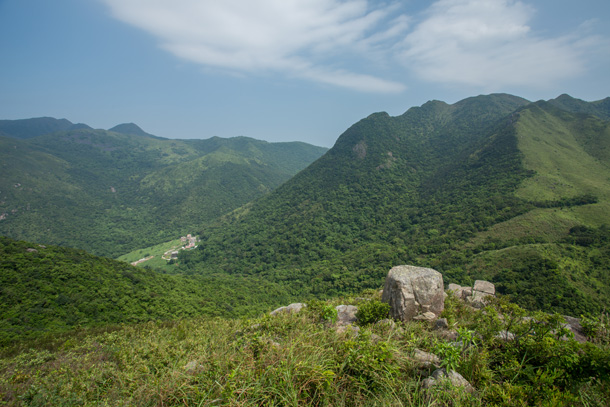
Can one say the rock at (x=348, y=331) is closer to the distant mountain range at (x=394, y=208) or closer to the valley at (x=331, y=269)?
the valley at (x=331, y=269)

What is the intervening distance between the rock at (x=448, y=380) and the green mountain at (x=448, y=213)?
104 ft

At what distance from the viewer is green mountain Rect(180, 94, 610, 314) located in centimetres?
3391

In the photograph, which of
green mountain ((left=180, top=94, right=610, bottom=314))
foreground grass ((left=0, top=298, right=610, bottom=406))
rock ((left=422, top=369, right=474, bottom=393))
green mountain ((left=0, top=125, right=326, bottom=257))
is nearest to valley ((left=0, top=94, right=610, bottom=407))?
foreground grass ((left=0, top=298, right=610, bottom=406))

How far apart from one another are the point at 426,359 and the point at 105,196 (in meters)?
194

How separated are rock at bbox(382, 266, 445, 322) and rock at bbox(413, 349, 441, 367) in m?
4.38

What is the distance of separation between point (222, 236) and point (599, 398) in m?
100

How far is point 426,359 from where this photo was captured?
220 inches

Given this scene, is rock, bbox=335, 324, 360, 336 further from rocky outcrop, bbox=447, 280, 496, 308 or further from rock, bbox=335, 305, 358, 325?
rocky outcrop, bbox=447, 280, 496, 308

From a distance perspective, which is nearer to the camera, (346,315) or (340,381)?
(340,381)

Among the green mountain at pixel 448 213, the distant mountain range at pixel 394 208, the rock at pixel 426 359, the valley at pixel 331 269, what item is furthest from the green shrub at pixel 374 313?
the green mountain at pixel 448 213

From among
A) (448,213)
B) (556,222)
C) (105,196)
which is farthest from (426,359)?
(105,196)

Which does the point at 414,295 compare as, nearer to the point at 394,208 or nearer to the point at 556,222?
the point at 556,222

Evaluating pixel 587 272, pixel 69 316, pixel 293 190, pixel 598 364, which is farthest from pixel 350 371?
pixel 293 190

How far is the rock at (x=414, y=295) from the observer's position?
10.2m
